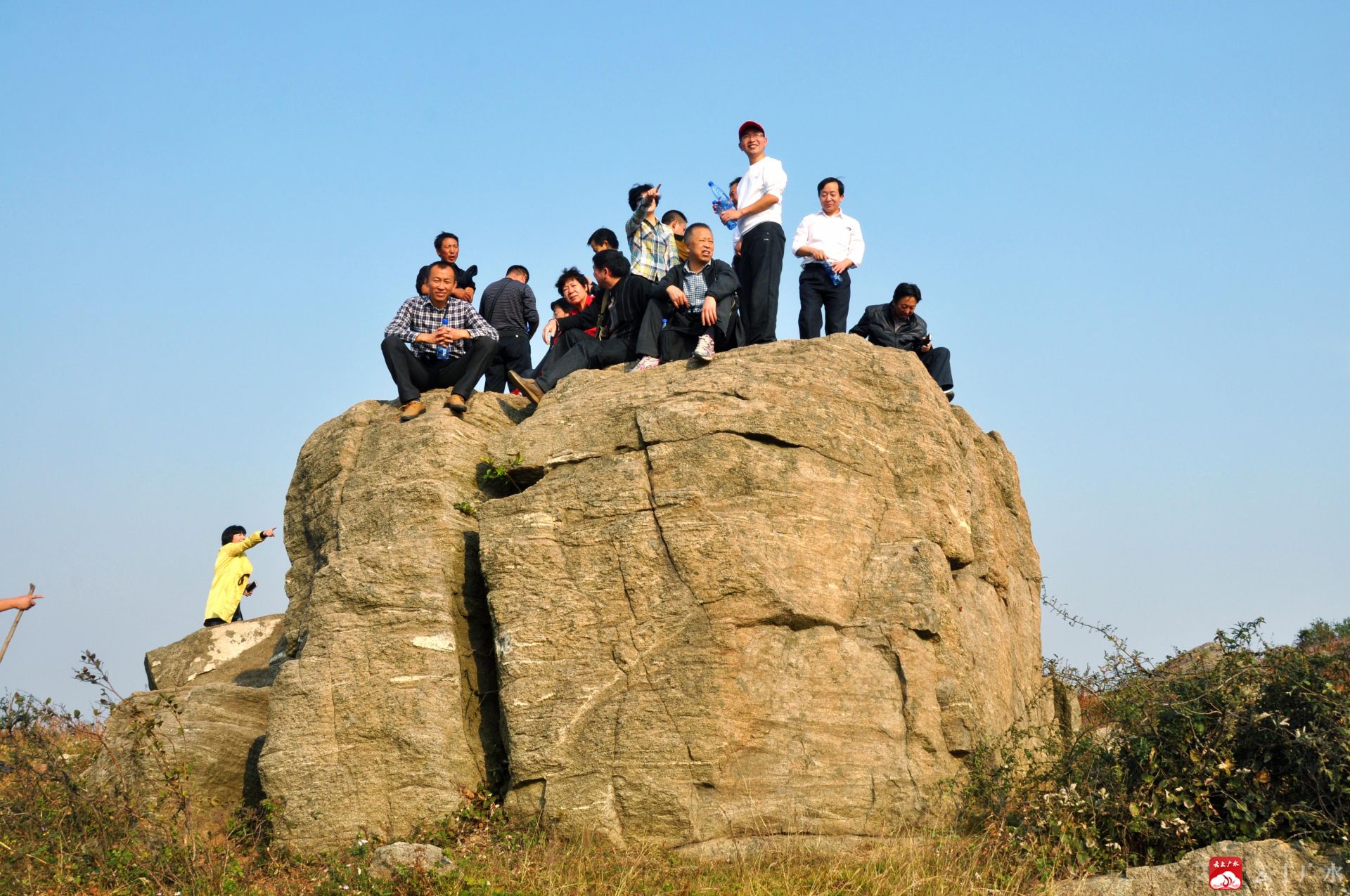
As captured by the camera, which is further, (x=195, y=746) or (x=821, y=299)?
(x=821, y=299)

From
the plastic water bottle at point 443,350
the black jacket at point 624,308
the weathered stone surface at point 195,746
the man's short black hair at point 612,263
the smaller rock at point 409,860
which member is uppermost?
the man's short black hair at point 612,263

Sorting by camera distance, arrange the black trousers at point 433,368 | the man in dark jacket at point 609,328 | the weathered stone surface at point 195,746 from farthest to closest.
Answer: the man in dark jacket at point 609,328 → the black trousers at point 433,368 → the weathered stone surface at point 195,746

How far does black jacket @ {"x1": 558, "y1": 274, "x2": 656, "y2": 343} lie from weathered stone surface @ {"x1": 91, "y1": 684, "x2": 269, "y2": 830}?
5.09 meters

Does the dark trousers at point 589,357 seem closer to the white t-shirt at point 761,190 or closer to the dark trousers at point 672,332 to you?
the dark trousers at point 672,332

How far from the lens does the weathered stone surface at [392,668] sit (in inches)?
375

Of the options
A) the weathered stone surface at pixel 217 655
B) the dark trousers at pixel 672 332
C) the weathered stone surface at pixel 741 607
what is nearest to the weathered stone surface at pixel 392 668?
the weathered stone surface at pixel 741 607

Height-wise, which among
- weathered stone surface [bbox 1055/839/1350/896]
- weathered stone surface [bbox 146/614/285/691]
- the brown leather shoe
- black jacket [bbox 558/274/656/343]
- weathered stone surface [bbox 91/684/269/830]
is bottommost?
weathered stone surface [bbox 1055/839/1350/896]

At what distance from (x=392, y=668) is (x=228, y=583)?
18.1 ft

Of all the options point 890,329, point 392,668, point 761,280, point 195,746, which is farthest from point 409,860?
point 890,329

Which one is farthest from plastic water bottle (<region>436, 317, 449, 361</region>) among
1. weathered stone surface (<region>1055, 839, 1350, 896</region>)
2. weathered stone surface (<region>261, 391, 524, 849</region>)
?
→ weathered stone surface (<region>1055, 839, 1350, 896</region>)

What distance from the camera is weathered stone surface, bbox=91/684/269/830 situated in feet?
32.7

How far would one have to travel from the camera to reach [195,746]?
10320 mm
